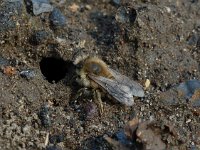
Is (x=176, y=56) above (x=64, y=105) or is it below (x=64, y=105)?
above

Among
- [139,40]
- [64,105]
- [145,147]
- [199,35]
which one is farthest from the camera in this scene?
[199,35]

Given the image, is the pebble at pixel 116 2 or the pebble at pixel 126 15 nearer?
the pebble at pixel 126 15

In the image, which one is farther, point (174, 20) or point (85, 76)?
point (174, 20)

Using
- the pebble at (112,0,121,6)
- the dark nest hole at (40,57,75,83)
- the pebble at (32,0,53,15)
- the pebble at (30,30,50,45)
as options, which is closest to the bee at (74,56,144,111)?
the dark nest hole at (40,57,75,83)

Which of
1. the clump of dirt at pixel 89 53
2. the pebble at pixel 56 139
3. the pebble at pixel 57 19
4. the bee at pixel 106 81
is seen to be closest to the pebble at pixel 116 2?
the clump of dirt at pixel 89 53

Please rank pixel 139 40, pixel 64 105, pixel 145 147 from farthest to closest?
pixel 139 40
pixel 64 105
pixel 145 147

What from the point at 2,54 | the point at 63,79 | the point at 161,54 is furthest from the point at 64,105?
the point at 161,54

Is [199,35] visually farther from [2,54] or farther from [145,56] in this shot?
[2,54]

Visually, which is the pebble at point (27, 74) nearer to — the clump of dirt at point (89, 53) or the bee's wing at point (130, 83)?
the clump of dirt at point (89, 53)
